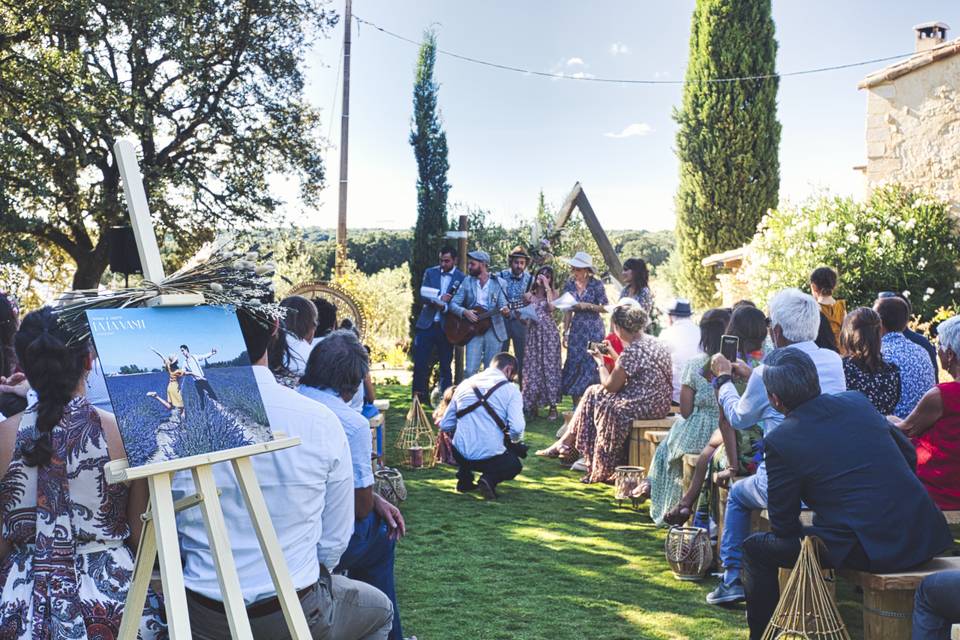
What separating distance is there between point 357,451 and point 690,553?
90.4 inches

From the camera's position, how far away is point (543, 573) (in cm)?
539

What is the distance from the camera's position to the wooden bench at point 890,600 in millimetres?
3619

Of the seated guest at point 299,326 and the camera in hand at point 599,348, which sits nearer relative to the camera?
the seated guest at point 299,326

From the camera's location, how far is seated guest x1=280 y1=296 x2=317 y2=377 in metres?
5.71

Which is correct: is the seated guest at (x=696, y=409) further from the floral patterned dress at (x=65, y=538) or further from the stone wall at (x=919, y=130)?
the stone wall at (x=919, y=130)

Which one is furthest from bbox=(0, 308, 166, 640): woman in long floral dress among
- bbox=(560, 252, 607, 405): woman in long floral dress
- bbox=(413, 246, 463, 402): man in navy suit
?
bbox=(413, 246, 463, 402): man in navy suit

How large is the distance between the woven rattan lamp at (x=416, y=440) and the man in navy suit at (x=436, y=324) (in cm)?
174

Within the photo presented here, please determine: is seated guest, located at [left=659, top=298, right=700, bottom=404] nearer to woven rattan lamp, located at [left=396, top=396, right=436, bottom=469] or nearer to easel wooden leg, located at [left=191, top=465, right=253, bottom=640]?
woven rattan lamp, located at [left=396, top=396, right=436, bottom=469]

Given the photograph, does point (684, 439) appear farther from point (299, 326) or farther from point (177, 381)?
point (177, 381)

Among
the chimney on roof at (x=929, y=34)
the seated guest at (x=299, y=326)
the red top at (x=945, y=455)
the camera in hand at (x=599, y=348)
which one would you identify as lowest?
the red top at (x=945, y=455)

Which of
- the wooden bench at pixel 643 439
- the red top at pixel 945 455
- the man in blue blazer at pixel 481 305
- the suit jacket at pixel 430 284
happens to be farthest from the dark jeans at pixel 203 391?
the suit jacket at pixel 430 284

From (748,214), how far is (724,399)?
51.8 ft

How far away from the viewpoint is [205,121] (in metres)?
13.8

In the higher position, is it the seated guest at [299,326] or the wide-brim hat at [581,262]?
the wide-brim hat at [581,262]
